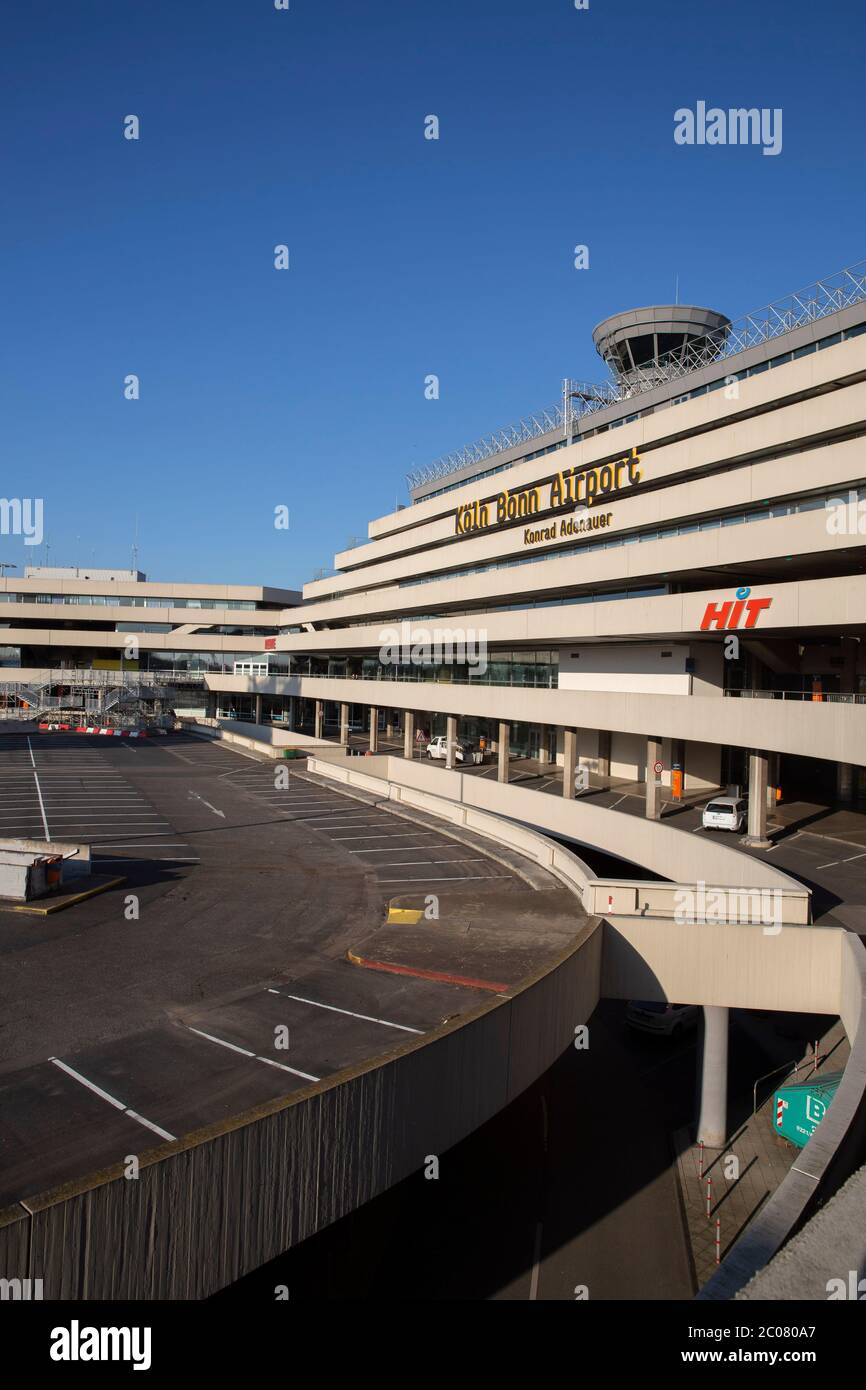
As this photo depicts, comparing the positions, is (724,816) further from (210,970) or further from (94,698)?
(94,698)

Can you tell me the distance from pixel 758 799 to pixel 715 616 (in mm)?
5929

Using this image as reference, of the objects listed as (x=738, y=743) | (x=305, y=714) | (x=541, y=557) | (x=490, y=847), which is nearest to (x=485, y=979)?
(x=490, y=847)

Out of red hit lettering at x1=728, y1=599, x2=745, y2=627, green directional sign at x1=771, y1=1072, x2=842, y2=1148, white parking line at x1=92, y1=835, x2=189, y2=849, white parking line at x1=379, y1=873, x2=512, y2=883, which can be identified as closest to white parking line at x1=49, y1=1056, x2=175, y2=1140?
white parking line at x1=379, y1=873, x2=512, y2=883

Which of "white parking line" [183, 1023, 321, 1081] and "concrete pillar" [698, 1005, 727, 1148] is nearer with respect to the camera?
"white parking line" [183, 1023, 321, 1081]

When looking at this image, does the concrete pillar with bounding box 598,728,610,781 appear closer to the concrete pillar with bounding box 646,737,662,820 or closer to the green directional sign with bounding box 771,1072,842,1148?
the concrete pillar with bounding box 646,737,662,820

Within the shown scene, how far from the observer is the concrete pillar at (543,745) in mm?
44156

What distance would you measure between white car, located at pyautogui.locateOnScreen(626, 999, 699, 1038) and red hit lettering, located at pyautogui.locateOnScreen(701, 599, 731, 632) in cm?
1157

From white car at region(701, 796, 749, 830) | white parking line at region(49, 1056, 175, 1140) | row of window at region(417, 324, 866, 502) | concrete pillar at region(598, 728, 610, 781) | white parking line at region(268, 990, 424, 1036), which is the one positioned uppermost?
row of window at region(417, 324, 866, 502)

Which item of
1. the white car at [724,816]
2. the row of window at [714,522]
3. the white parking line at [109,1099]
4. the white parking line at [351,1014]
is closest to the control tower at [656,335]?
the row of window at [714,522]

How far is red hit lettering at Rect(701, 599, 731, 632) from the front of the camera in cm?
2622

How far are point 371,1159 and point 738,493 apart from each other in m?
24.4

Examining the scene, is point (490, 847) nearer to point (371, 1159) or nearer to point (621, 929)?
point (621, 929)

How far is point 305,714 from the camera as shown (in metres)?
82.6

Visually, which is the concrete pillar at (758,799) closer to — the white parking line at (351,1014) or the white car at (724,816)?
the white car at (724,816)
